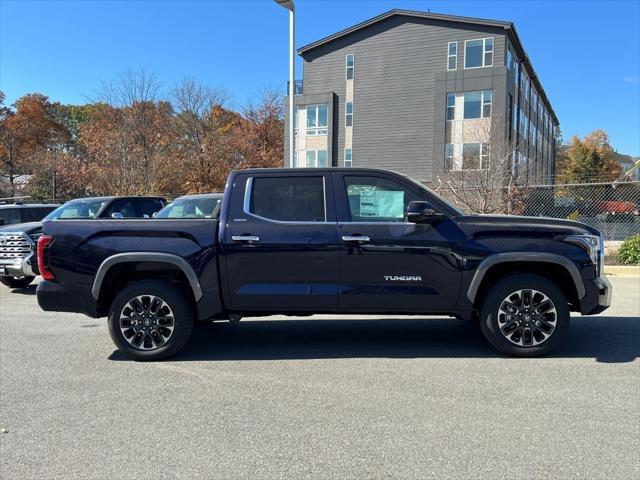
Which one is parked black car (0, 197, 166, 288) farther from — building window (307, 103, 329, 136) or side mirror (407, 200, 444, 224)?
building window (307, 103, 329, 136)

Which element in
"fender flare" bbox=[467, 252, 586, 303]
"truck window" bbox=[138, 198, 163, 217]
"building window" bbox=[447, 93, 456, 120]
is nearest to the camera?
"fender flare" bbox=[467, 252, 586, 303]

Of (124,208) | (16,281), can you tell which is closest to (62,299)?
(124,208)

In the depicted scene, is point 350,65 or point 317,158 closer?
point 350,65

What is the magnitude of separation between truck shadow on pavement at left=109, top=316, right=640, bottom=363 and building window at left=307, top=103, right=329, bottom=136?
1315 inches

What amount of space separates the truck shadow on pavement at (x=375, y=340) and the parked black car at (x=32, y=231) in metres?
4.38

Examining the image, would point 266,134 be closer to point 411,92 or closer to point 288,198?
point 411,92

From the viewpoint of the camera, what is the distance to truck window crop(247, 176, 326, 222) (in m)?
5.25

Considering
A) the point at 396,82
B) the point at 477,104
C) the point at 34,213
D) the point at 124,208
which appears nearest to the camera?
the point at 124,208

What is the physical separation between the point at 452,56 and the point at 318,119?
35.3ft

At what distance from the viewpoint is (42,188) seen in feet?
143

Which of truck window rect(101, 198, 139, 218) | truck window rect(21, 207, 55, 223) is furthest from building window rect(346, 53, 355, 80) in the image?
truck window rect(101, 198, 139, 218)

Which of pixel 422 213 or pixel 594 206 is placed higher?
pixel 594 206

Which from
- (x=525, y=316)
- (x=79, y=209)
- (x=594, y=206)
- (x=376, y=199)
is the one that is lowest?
(x=525, y=316)

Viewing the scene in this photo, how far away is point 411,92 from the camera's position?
35906 millimetres
